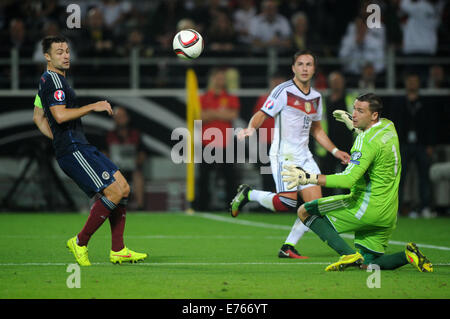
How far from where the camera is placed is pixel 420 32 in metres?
14.7

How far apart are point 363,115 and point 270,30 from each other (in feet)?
28.9

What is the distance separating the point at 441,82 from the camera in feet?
48.5

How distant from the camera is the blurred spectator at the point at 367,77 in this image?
46.1ft

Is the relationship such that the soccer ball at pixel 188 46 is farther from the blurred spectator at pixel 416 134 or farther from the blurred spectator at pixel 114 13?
the blurred spectator at pixel 114 13

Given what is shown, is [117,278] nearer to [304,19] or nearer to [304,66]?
[304,66]

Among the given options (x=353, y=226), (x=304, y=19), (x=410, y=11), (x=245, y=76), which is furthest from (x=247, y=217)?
(x=353, y=226)

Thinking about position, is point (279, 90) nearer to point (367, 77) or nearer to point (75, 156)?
point (75, 156)

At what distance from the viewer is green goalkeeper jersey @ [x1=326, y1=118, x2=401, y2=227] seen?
6418mm

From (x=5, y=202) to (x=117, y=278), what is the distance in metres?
8.77

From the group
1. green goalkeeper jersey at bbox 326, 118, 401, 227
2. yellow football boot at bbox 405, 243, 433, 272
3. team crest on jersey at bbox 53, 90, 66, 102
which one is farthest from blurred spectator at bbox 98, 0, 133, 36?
yellow football boot at bbox 405, 243, 433, 272

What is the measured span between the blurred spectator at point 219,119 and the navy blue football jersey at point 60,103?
6.59 metres

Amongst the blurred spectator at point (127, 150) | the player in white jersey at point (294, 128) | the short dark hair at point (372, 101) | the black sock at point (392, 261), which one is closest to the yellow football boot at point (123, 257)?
the player in white jersey at point (294, 128)

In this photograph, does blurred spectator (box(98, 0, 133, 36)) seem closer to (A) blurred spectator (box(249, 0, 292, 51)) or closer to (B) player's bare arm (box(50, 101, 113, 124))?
(A) blurred spectator (box(249, 0, 292, 51))

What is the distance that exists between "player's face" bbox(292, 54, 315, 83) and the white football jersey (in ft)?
0.59
